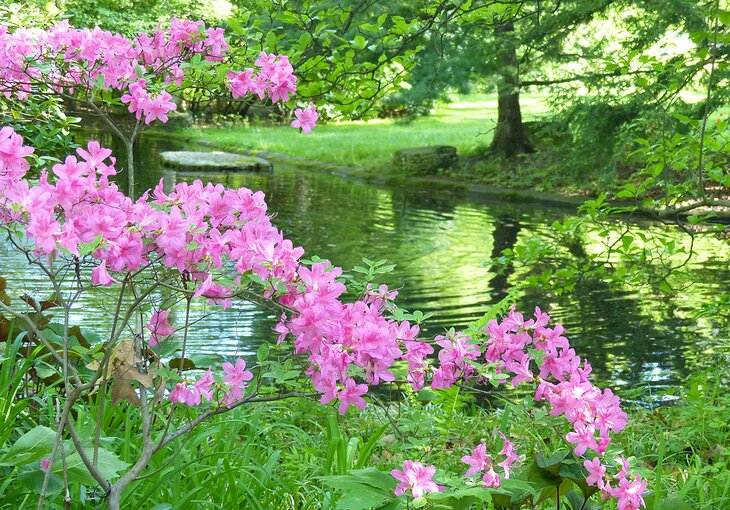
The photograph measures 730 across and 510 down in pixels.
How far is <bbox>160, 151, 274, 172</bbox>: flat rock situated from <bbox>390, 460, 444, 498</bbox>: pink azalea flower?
16607mm

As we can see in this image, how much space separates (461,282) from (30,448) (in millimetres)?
6625

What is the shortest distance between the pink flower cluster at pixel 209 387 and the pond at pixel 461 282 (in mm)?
198

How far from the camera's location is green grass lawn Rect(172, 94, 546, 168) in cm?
2011

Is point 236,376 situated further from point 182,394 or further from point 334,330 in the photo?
point 334,330

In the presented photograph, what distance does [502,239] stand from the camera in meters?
11.2

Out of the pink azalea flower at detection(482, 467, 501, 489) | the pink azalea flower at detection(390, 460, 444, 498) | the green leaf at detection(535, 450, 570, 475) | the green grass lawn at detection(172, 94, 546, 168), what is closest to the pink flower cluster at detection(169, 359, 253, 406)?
the pink azalea flower at detection(390, 460, 444, 498)

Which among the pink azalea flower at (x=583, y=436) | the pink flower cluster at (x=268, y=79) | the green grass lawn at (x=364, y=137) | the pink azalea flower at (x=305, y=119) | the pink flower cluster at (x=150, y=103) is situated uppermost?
the pink flower cluster at (x=268, y=79)

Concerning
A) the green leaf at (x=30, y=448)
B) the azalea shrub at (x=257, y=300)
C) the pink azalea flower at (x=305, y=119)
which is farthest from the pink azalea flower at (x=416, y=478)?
the pink azalea flower at (x=305, y=119)

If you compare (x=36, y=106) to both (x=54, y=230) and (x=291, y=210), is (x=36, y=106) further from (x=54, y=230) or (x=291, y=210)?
(x=291, y=210)

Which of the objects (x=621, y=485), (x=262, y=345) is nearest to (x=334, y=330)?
(x=262, y=345)

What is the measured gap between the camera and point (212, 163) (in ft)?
59.4

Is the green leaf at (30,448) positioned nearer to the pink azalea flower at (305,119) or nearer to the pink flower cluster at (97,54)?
the pink flower cluster at (97,54)

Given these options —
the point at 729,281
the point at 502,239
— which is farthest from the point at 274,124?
the point at 729,281

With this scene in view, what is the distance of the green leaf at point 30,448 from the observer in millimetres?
2271
